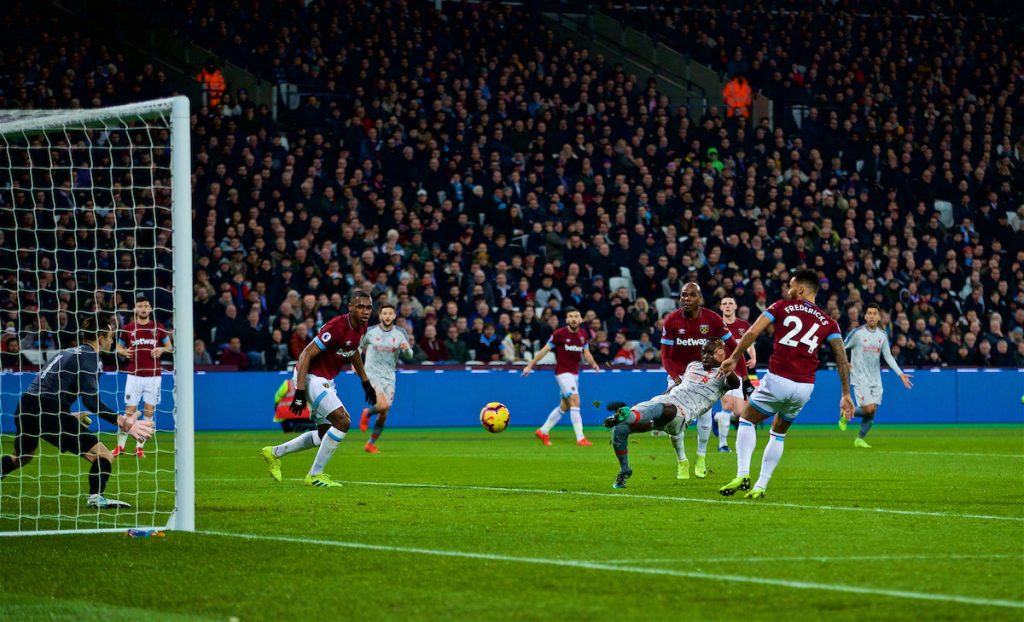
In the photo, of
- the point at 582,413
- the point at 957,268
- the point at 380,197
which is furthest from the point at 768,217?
the point at 380,197

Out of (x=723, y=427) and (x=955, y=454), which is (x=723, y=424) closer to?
(x=723, y=427)

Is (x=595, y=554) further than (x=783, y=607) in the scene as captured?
Yes

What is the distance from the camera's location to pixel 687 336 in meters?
15.9

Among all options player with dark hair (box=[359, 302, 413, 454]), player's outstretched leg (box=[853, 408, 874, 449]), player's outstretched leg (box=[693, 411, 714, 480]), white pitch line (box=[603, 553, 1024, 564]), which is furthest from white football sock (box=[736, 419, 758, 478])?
player's outstretched leg (box=[853, 408, 874, 449])

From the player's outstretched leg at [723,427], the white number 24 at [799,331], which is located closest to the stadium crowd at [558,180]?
the player's outstretched leg at [723,427]

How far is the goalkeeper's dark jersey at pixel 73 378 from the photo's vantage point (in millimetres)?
12320

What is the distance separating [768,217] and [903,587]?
2558cm

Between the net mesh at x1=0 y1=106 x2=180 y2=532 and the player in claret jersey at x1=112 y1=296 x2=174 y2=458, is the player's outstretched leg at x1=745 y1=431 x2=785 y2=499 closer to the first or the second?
the net mesh at x1=0 y1=106 x2=180 y2=532

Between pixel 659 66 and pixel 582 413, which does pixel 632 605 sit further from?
pixel 659 66

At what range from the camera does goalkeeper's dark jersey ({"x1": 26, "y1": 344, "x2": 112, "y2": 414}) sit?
40.4ft

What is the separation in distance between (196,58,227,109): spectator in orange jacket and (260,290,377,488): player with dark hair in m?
16.7

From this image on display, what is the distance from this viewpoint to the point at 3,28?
29625mm

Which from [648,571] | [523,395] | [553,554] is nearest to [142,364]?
[523,395]

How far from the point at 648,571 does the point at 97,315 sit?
710 centimetres
